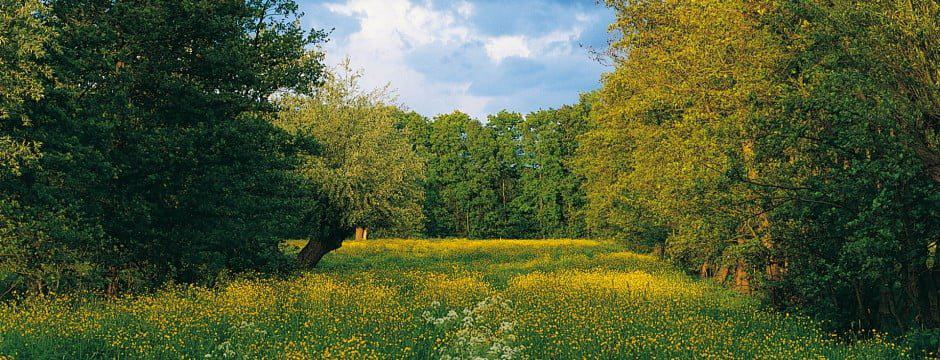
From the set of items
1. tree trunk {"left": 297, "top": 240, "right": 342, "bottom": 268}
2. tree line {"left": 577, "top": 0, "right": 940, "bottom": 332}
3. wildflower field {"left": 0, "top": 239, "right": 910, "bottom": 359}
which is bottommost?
wildflower field {"left": 0, "top": 239, "right": 910, "bottom": 359}

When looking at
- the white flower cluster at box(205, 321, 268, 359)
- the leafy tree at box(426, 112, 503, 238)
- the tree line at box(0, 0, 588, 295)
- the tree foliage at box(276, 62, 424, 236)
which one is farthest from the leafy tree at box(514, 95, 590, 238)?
the white flower cluster at box(205, 321, 268, 359)

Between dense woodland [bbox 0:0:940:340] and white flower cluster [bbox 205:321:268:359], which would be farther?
dense woodland [bbox 0:0:940:340]

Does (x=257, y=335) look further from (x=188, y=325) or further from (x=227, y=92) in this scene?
(x=227, y=92)

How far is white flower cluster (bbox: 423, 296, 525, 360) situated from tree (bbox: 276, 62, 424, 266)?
12245mm

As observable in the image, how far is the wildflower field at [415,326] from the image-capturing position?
410 inches

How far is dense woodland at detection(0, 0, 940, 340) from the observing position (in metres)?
10.3

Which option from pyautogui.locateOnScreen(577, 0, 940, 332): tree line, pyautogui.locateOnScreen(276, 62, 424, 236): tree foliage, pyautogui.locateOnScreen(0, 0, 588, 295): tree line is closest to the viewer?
pyautogui.locateOnScreen(577, 0, 940, 332): tree line

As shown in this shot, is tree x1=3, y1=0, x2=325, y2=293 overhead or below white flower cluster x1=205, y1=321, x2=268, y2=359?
overhead

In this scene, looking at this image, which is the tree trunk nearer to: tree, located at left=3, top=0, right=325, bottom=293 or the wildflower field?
tree, located at left=3, top=0, right=325, bottom=293

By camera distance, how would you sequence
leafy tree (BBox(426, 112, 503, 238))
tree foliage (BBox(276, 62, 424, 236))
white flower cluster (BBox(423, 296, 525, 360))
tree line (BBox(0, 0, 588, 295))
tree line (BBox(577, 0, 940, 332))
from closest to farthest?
white flower cluster (BBox(423, 296, 525, 360)) < tree line (BBox(577, 0, 940, 332)) < tree line (BBox(0, 0, 588, 295)) < tree foliage (BBox(276, 62, 424, 236)) < leafy tree (BBox(426, 112, 503, 238))

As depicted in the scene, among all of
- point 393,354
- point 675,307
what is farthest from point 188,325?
point 675,307

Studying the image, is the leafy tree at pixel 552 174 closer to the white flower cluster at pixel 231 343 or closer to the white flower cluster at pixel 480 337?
the white flower cluster at pixel 480 337

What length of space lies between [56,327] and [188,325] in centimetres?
229

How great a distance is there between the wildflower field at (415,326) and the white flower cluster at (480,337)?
0.11ft
